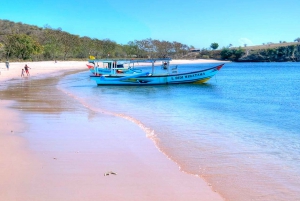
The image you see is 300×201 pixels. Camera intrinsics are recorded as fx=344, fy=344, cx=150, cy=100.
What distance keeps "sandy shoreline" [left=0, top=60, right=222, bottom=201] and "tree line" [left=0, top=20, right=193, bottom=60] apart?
60.5 m

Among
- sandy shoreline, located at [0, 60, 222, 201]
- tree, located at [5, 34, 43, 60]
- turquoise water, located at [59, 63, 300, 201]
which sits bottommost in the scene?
turquoise water, located at [59, 63, 300, 201]

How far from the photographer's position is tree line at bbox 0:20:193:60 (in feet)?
216

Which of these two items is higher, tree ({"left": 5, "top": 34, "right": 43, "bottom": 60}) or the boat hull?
tree ({"left": 5, "top": 34, "right": 43, "bottom": 60})

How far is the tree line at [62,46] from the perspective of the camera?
216 ft

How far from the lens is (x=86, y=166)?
19.6ft

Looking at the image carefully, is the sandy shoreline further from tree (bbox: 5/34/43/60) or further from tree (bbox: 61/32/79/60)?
tree (bbox: 61/32/79/60)

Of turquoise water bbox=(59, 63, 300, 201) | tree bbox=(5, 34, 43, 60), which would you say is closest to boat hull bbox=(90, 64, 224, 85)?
turquoise water bbox=(59, 63, 300, 201)

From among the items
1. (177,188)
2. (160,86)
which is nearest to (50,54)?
(160,86)

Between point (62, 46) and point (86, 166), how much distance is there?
78.7m

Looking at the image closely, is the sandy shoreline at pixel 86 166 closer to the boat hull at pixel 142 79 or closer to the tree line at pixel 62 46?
the boat hull at pixel 142 79

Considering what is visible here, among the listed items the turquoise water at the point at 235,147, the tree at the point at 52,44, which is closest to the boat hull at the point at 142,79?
the turquoise water at the point at 235,147

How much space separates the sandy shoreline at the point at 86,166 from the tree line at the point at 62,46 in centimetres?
6054

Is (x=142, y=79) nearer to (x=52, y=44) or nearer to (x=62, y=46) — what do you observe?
(x=52, y=44)

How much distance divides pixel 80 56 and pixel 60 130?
273 feet
